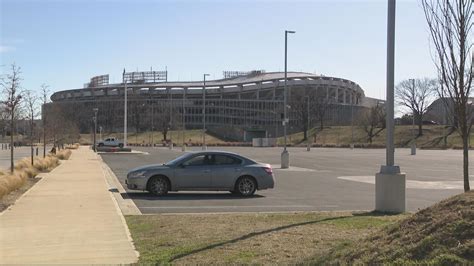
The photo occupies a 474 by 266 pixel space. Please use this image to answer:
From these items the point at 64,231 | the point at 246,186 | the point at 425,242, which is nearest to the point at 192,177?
the point at 246,186

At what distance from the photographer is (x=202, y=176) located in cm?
1750

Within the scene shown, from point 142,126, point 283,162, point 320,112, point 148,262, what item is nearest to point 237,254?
point 148,262

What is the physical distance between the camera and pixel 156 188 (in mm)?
17359

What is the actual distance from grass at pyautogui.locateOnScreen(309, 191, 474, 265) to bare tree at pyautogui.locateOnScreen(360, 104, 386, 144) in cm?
11267

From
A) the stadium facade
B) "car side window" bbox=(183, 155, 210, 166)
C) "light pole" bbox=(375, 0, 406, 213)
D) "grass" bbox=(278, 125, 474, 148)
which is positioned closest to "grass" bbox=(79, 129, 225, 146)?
the stadium facade

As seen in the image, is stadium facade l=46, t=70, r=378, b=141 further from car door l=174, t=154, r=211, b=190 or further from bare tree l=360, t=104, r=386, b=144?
car door l=174, t=154, r=211, b=190

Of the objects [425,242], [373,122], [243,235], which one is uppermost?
[373,122]

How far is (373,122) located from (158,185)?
347 ft

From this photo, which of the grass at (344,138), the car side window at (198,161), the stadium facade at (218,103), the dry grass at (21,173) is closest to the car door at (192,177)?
the car side window at (198,161)

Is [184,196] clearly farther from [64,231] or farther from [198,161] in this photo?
[64,231]

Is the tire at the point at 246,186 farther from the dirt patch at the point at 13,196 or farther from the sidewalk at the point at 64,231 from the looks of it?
the dirt patch at the point at 13,196

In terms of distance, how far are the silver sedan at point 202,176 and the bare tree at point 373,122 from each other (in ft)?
337

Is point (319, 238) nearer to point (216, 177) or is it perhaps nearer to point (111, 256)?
point (111, 256)

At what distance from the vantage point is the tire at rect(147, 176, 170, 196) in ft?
56.9
